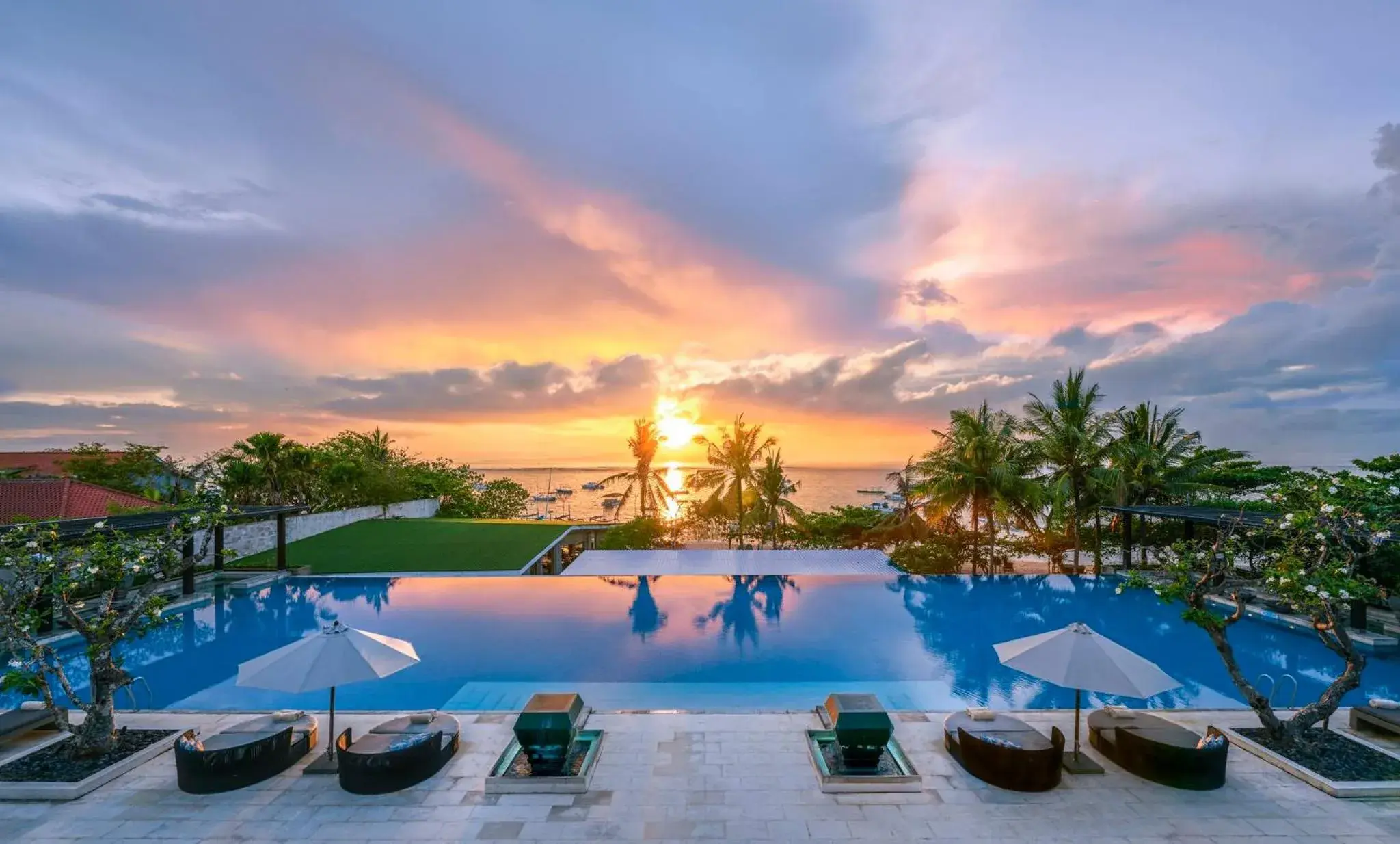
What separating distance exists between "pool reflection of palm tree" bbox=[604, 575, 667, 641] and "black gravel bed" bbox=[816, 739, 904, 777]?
6824mm

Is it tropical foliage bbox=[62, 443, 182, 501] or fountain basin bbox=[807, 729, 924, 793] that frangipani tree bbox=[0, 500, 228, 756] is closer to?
fountain basin bbox=[807, 729, 924, 793]

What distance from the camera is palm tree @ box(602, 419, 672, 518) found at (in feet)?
92.7

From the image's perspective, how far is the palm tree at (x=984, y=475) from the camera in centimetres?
1870

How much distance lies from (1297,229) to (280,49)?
23.4 metres

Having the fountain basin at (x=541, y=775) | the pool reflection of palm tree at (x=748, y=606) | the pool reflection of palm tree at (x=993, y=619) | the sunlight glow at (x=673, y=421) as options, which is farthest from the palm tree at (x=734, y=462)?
the fountain basin at (x=541, y=775)

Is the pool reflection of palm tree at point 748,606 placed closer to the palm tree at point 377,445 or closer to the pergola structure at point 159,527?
the pergola structure at point 159,527

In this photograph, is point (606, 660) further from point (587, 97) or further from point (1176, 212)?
point (1176, 212)

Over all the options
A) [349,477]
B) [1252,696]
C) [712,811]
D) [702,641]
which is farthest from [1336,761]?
[349,477]

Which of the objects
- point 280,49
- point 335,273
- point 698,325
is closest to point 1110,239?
point 698,325

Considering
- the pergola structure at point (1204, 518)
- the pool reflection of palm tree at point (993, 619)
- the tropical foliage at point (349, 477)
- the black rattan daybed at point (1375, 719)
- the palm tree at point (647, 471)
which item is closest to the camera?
the black rattan daybed at point (1375, 719)

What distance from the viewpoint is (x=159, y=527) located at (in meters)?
13.4

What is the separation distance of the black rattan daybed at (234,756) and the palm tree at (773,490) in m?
18.8

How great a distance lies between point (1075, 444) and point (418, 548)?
889 inches

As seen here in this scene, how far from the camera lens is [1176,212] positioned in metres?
14.2
